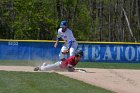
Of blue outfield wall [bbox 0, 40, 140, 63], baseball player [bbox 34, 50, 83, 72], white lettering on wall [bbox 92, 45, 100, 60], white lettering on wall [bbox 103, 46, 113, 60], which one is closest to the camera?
baseball player [bbox 34, 50, 83, 72]

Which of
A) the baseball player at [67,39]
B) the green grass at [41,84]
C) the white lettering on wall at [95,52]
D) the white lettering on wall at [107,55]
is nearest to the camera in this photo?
the green grass at [41,84]

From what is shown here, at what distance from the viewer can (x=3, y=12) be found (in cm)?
5303

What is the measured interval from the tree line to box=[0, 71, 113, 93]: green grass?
34.4 meters

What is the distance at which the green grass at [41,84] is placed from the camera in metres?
11.5

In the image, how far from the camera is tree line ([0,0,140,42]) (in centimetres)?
4969

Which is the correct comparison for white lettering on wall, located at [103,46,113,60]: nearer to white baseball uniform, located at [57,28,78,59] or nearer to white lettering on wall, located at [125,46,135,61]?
white lettering on wall, located at [125,46,135,61]

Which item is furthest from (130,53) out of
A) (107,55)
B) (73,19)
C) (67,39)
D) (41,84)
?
(73,19)

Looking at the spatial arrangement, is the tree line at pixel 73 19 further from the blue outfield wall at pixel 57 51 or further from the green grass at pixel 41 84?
the green grass at pixel 41 84

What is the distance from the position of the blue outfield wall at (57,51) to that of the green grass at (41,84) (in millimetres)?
13285

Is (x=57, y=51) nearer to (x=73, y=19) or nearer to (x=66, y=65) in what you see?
(x=66, y=65)

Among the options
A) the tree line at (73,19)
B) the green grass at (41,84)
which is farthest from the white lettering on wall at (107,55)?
the tree line at (73,19)

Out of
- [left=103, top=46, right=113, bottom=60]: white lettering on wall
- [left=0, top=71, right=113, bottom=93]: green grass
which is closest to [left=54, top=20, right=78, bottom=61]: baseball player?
[left=0, top=71, right=113, bottom=93]: green grass

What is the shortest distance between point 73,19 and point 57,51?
2915 cm

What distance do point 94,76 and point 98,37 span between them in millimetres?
53949
